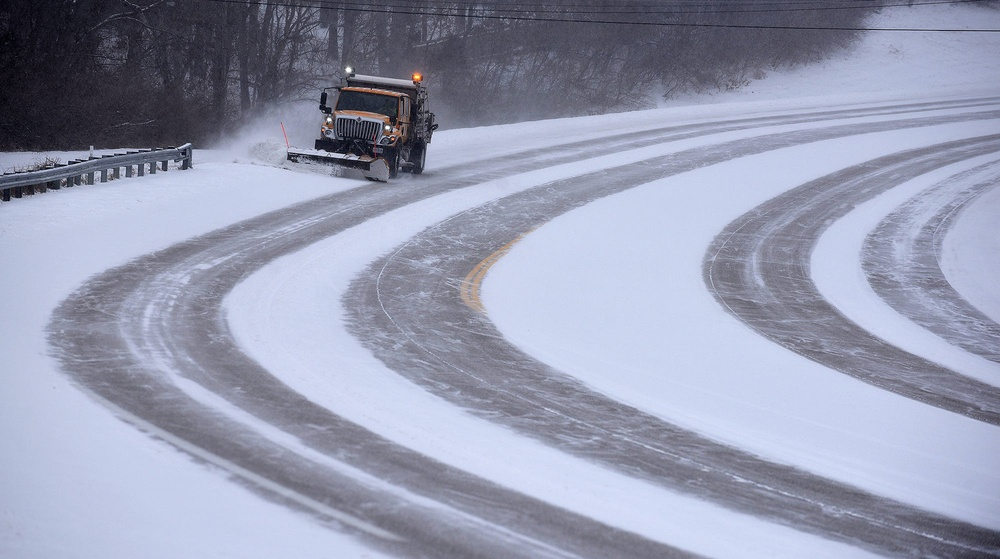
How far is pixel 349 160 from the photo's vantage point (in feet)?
65.2

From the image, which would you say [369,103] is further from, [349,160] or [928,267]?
[928,267]

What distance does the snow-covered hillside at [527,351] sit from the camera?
553 cm

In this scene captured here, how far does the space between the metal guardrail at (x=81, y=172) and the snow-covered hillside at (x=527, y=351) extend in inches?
14.4

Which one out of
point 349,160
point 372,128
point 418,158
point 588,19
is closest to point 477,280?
point 349,160

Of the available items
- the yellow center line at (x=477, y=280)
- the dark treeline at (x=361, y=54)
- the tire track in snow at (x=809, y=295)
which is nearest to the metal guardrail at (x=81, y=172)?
the yellow center line at (x=477, y=280)

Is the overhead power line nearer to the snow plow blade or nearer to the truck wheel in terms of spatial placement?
the truck wheel

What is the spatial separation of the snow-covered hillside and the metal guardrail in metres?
0.37

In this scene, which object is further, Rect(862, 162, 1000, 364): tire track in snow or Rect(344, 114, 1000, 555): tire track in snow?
Rect(862, 162, 1000, 364): tire track in snow

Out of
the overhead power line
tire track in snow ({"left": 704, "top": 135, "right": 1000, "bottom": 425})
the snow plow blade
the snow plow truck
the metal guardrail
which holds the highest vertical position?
the overhead power line

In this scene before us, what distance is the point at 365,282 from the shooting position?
12.3m

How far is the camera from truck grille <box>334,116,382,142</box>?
66.8 feet

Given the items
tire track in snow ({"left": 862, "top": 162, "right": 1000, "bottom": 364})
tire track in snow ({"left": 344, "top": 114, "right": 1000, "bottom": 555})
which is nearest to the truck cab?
tire track in snow ({"left": 344, "top": 114, "right": 1000, "bottom": 555})

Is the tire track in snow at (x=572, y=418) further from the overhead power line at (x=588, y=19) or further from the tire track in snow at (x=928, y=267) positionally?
the overhead power line at (x=588, y=19)

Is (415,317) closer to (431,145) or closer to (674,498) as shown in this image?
(674,498)
